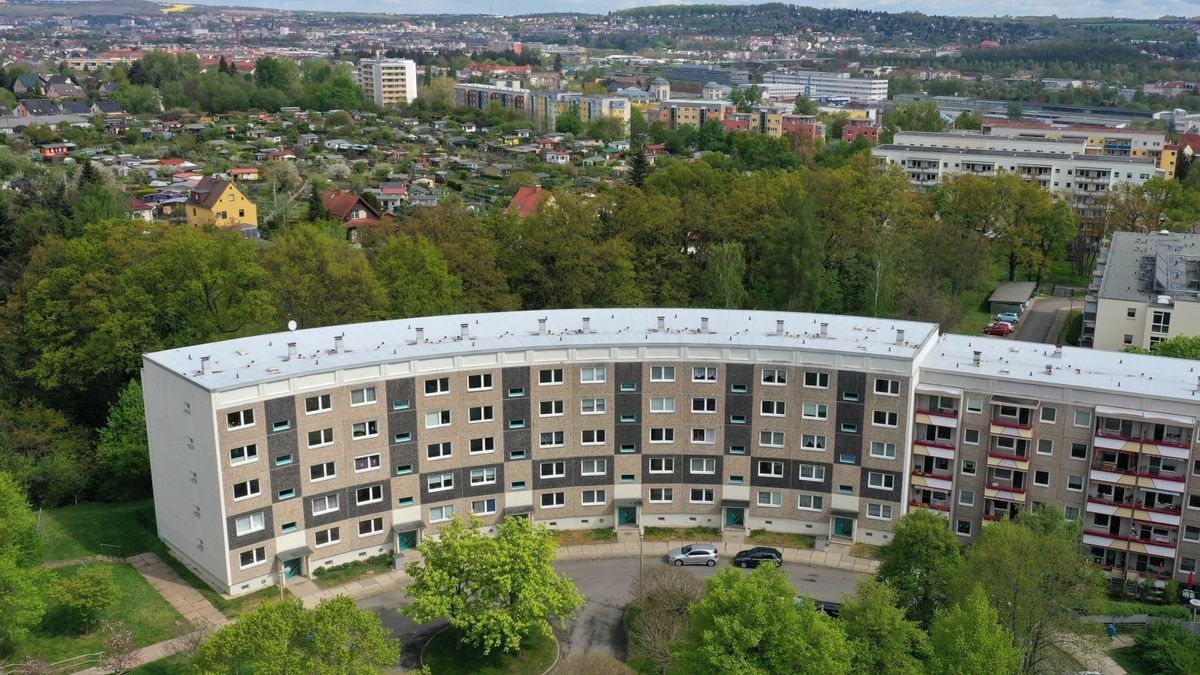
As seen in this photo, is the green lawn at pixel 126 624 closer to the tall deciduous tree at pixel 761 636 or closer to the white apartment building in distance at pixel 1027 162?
the tall deciduous tree at pixel 761 636

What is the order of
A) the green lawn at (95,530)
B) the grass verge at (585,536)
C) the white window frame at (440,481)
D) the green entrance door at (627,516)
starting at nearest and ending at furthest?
the green lawn at (95,530), the white window frame at (440,481), the grass verge at (585,536), the green entrance door at (627,516)

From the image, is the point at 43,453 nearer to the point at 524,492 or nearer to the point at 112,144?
the point at 524,492

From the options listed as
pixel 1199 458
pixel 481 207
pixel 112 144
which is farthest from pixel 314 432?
pixel 112 144

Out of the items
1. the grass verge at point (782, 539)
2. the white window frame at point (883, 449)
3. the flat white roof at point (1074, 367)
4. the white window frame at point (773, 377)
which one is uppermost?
the flat white roof at point (1074, 367)

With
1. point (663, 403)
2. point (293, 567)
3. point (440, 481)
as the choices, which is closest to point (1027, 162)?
point (663, 403)

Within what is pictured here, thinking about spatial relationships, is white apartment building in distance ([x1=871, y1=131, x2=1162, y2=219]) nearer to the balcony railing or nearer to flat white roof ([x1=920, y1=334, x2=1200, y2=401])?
flat white roof ([x1=920, y1=334, x2=1200, y2=401])

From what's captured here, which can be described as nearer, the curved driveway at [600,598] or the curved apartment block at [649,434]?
the curved driveway at [600,598]

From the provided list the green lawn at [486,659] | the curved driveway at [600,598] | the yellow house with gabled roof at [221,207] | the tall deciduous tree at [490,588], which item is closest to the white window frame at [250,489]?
the curved driveway at [600,598]
